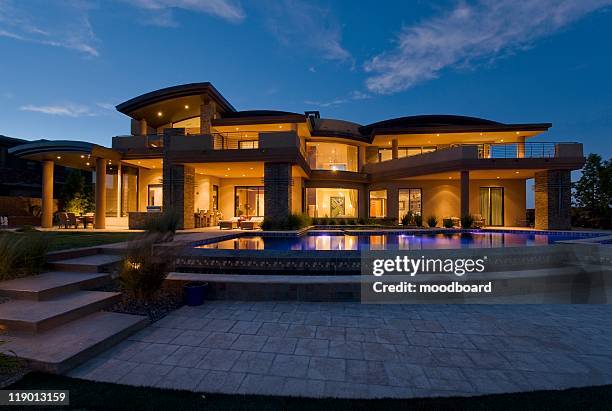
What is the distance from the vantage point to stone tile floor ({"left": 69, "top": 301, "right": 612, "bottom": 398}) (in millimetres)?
3039

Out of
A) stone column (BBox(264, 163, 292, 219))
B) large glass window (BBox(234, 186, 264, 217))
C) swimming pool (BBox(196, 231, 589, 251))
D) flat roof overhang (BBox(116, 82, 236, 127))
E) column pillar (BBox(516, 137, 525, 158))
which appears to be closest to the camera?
swimming pool (BBox(196, 231, 589, 251))

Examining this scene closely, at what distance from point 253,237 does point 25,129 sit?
503ft

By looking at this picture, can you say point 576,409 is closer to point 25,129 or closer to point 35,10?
point 35,10

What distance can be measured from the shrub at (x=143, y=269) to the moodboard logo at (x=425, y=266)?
15.4 feet

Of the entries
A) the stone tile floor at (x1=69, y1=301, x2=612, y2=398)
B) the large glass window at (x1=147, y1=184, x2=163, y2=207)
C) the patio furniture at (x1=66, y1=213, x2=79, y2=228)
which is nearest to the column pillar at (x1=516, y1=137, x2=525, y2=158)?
the stone tile floor at (x1=69, y1=301, x2=612, y2=398)

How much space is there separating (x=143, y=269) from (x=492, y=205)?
22.7 meters

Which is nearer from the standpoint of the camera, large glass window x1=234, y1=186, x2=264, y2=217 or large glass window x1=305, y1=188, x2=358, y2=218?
large glass window x1=234, y1=186, x2=264, y2=217

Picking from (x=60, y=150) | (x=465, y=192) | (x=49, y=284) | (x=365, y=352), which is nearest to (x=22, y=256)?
(x=49, y=284)

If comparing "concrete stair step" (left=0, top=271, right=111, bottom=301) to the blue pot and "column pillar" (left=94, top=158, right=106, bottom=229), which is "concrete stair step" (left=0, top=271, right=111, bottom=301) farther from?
"column pillar" (left=94, top=158, right=106, bottom=229)

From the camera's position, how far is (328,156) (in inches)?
880

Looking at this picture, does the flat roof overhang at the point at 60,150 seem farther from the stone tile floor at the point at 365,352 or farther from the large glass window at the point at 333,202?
the stone tile floor at the point at 365,352

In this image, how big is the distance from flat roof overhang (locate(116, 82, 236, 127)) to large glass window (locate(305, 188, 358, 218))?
9.51 metres

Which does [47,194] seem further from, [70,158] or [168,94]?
[168,94]

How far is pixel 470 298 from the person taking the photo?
6.25 meters
